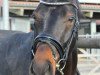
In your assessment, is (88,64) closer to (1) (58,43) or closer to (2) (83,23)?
(2) (83,23)

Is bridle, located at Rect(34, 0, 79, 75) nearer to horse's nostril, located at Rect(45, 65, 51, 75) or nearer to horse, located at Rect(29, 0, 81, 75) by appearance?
horse, located at Rect(29, 0, 81, 75)

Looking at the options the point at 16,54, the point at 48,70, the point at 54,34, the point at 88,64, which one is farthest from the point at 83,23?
the point at 88,64

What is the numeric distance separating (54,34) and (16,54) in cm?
108

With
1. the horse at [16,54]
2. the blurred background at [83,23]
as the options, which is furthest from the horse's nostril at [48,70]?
the blurred background at [83,23]

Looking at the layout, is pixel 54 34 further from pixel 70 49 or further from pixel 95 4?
pixel 95 4

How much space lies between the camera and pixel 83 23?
22.5 feet

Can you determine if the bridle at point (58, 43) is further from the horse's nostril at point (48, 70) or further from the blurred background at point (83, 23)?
the blurred background at point (83, 23)

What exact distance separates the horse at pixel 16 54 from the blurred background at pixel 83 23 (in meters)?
1.66

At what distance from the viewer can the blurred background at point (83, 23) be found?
24.7 feet

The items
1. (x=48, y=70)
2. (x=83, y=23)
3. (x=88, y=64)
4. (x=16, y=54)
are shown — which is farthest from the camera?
(x=88, y=64)

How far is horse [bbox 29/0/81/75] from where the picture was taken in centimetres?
373

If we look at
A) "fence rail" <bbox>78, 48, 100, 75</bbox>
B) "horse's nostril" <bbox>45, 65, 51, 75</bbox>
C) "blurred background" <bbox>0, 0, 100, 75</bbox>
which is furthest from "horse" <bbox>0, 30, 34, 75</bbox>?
"fence rail" <bbox>78, 48, 100, 75</bbox>

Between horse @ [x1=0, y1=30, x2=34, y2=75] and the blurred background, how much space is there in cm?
166

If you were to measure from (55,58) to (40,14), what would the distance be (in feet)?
1.67
